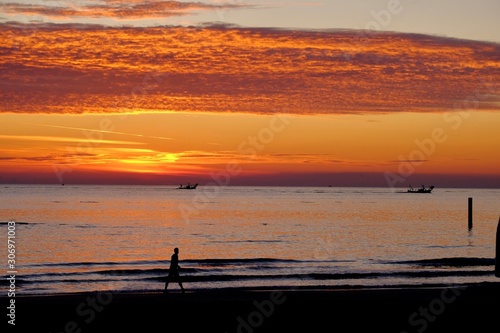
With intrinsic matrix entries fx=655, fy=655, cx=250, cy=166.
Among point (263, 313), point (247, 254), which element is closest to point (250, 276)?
point (247, 254)

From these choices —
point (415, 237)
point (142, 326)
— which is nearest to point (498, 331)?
point (142, 326)

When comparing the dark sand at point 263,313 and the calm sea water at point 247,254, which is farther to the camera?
the calm sea water at point 247,254

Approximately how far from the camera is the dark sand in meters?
22.2

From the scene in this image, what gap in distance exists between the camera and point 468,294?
28.3 m

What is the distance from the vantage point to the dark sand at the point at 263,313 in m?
22.2

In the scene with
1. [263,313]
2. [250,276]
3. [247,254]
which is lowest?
[263,313]

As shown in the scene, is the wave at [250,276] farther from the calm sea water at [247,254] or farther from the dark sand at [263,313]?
the dark sand at [263,313]

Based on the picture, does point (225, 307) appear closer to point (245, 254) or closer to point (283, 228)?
point (245, 254)

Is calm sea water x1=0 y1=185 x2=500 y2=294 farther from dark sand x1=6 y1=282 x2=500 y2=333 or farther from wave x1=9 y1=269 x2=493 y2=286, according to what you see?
dark sand x1=6 y1=282 x2=500 y2=333

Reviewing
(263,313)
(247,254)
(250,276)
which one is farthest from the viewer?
(247,254)

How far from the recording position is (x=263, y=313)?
24594mm

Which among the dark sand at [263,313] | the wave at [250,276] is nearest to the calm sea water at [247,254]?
the wave at [250,276]

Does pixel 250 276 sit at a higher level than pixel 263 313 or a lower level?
higher

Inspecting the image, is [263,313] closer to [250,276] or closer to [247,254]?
[250,276]
